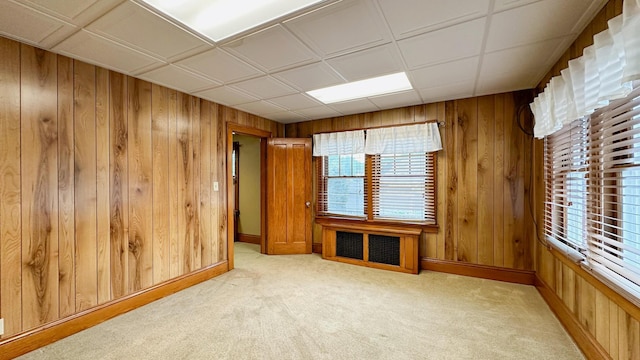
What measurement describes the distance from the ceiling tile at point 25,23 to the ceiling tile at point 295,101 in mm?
2059

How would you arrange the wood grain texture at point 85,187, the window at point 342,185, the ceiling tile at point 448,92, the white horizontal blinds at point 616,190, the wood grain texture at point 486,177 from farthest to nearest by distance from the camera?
the window at point 342,185
the wood grain texture at point 486,177
the ceiling tile at point 448,92
the wood grain texture at point 85,187
the white horizontal blinds at point 616,190

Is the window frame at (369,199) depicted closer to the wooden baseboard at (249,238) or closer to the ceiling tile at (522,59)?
the ceiling tile at (522,59)

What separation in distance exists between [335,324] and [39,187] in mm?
2720

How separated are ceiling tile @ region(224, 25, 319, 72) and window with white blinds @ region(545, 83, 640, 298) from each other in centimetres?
212

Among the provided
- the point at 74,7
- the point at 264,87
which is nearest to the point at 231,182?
the point at 264,87

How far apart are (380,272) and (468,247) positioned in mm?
1221

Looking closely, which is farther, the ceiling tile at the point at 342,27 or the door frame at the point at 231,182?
the door frame at the point at 231,182

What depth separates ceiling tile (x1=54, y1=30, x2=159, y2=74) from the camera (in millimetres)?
1984

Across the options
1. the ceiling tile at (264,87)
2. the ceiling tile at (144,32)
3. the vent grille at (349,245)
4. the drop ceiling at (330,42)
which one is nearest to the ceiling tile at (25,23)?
the drop ceiling at (330,42)

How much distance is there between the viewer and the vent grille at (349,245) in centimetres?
404

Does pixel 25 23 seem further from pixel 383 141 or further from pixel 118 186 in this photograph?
pixel 383 141

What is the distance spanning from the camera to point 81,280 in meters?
2.33

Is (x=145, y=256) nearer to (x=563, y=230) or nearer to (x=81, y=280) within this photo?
(x=81, y=280)

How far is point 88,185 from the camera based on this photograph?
2.39 m
